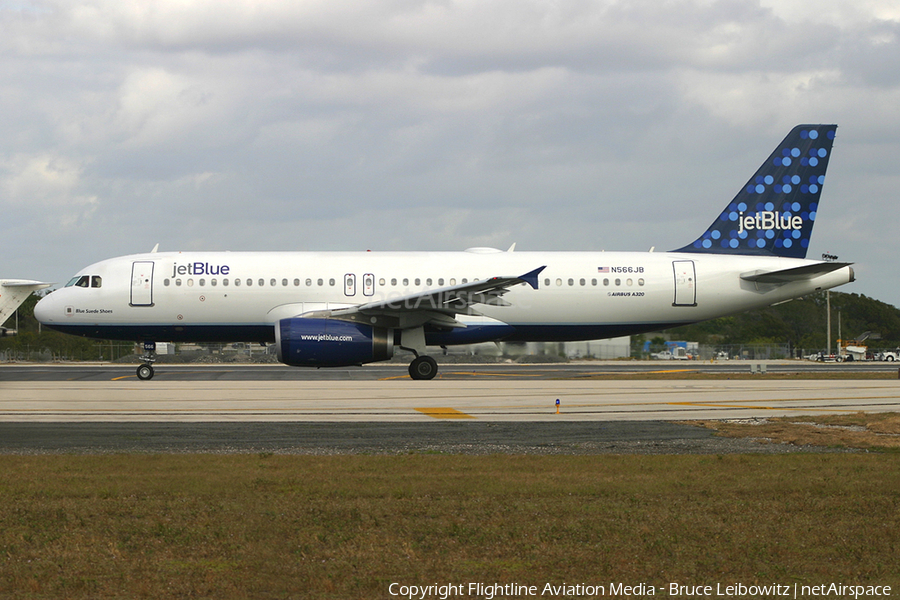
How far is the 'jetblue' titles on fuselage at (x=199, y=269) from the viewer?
1022 inches

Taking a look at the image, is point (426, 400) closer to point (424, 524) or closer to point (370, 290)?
point (370, 290)

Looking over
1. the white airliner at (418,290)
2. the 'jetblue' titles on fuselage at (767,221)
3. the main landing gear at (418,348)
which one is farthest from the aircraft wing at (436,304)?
the 'jetblue' titles on fuselage at (767,221)

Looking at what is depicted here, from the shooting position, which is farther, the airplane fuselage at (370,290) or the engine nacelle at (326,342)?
the airplane fuselage at (370,290)

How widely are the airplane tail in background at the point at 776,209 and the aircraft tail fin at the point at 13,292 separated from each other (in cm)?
2049

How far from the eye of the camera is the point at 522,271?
25953mm

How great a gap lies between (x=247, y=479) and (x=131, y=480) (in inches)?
45.4

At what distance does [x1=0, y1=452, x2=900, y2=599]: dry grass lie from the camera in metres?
5.65

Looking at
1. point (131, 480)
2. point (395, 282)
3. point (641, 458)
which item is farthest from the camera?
point (395, 282)

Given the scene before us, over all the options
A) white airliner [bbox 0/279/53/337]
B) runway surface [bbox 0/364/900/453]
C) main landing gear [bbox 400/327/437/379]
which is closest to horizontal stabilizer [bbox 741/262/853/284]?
runway surface [bbox 0/364/900/453]

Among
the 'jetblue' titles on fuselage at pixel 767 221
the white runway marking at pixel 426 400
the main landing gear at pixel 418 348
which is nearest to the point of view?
the white runway marking at pixel 426 400

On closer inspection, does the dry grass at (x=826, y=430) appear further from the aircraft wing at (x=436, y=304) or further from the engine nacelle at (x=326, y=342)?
the engine nacelle at (x=326, y=342)

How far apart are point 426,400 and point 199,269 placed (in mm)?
10360

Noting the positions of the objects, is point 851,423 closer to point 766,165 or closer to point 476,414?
point 476,414

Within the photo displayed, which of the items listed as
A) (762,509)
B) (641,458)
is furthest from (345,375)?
(762,509)
